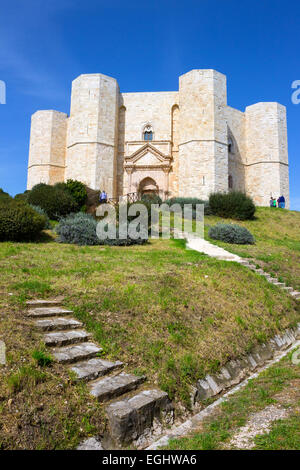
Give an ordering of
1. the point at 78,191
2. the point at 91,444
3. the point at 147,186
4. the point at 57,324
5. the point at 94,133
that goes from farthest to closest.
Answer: the point at 147,186 < the point at 94,133 < the point at 78,191 < the point at 57,324 < the point at 91,444

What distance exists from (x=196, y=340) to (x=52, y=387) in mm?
2520

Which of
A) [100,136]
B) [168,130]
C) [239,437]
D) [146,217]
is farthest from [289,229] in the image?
[239,437]

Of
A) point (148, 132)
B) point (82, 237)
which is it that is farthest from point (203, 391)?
point (148, 132)

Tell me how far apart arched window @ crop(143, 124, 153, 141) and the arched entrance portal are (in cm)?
332

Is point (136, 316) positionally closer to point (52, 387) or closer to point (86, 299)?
point (86, 299)

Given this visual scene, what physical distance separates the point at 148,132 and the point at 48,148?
8141mm

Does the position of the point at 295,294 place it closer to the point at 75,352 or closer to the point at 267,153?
the point at 75,352

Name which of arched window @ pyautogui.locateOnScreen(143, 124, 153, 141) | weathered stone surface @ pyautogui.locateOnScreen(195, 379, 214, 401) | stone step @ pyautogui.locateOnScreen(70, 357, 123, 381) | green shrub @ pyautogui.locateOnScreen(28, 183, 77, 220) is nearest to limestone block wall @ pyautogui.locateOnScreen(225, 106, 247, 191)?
arched window @ pyautogui.locateOnScreen(143, 124, 153, 141)

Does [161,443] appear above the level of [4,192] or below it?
below

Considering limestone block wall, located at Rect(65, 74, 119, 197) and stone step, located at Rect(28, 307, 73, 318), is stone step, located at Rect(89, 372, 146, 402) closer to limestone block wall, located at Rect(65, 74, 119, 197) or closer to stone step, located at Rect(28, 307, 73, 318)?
stone step, located at Rect(28, 307, 73, 318)

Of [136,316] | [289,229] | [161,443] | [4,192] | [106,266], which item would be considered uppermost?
[4,192]

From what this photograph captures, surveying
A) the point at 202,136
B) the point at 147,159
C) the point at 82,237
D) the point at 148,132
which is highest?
the point at 148,132

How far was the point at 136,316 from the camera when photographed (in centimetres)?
500

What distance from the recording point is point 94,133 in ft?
75.7
